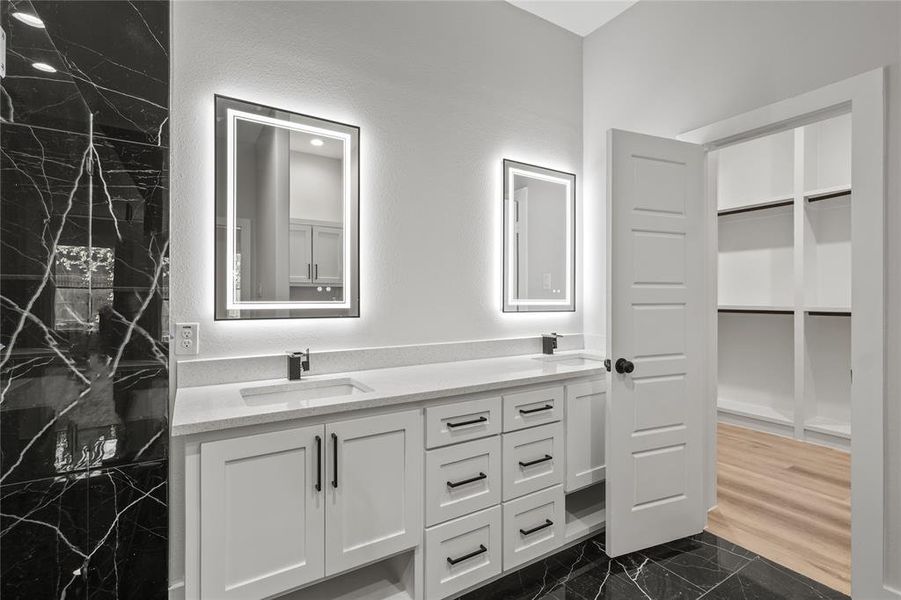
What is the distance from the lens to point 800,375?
3.66m

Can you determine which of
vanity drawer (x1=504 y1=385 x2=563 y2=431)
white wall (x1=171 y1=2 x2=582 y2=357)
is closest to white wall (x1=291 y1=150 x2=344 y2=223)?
white wall (x1=171 y1=2 x2=582 y2=357)

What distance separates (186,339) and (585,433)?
1.97m

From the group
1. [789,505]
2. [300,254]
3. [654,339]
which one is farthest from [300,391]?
[789,505]

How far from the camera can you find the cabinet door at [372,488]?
1629 mm

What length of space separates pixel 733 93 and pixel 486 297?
1.75m

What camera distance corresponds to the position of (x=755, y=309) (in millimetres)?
3916

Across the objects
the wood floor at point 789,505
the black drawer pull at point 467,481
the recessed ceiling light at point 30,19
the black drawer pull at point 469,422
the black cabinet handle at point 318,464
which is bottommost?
the wood floor at point 789,505

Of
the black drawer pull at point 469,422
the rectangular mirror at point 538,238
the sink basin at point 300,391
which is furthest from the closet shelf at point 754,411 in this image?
the sink basin at point 300,391

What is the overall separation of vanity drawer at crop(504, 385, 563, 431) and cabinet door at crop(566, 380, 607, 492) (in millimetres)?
85

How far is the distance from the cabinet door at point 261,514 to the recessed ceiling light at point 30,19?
5.28ft

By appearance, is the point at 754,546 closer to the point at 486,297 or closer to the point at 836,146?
the point at 486,297

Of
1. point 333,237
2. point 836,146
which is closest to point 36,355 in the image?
point 333,237

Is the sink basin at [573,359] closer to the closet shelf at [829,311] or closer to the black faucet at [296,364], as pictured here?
the black faucet at [296,364]

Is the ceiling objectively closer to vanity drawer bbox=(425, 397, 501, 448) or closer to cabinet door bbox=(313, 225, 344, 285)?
cabinet door bbox=(313, 225, 344, 285)
